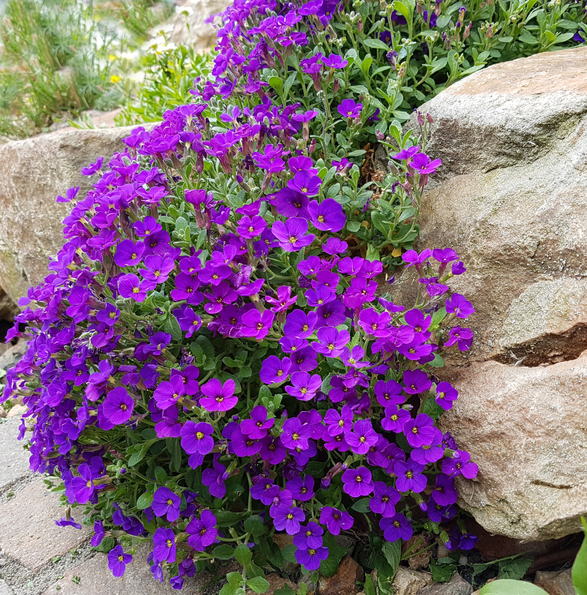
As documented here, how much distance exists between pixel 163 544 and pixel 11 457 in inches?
56.8

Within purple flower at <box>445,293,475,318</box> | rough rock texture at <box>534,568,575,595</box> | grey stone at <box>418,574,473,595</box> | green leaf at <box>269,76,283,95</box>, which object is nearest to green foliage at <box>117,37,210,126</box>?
green leaf at <box>269,76,283,95</box>

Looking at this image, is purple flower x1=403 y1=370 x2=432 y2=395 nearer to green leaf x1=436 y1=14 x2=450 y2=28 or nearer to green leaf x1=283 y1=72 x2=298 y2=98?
green leaf x1=283 y1=72 x2=298 y2=98

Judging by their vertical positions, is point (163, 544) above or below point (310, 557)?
above

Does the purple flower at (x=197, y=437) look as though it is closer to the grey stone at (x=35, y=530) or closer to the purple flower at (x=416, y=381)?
the purple flower at (x=416, y=381)

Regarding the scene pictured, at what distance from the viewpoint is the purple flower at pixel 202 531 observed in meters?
1.86

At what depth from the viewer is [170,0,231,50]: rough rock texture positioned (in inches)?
267

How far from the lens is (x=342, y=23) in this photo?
3051 millimetres

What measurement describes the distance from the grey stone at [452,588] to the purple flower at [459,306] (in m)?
0.92

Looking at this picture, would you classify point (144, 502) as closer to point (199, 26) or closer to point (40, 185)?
point (40, 185)

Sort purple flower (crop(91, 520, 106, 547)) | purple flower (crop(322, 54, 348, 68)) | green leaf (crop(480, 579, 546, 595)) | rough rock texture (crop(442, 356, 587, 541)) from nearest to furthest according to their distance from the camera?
green leaf (crop(480, 579, 546, 595)) → rough rock texture (crop(442, 356, 587, 541)) → purple flower (crop(91, 520, 106, 547)) → purple flower (crop(322, 54, 348, 68))

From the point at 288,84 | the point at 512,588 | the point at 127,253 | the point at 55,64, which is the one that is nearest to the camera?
the point at 512,588

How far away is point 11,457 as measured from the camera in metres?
2.91

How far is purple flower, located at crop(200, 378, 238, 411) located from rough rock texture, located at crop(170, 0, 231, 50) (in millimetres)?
5560

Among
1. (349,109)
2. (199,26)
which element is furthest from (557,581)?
(199,26)
